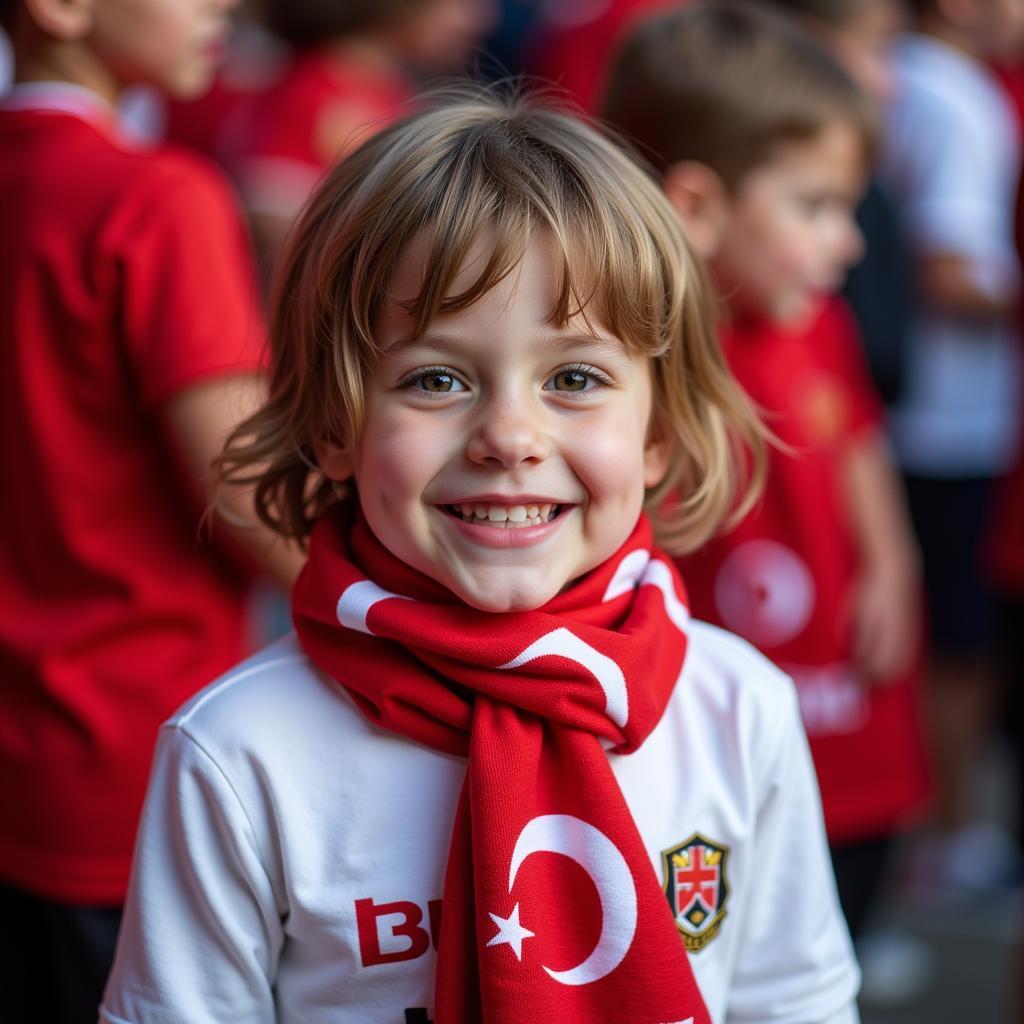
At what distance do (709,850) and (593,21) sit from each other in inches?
117

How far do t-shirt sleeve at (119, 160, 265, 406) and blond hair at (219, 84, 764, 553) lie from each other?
0.28 metres

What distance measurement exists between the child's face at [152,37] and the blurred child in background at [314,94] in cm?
126

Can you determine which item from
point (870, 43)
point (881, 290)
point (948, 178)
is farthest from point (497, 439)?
point (948, 178)

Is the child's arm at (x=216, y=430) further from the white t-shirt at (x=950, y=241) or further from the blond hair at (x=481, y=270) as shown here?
the white t-shirt at (x=950, y=241)

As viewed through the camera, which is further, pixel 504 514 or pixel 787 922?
pixel 787 922

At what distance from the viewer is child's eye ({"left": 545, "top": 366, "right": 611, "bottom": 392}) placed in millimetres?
1361

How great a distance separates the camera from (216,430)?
5.93 ft

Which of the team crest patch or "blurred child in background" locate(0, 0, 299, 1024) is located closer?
the team crest patch

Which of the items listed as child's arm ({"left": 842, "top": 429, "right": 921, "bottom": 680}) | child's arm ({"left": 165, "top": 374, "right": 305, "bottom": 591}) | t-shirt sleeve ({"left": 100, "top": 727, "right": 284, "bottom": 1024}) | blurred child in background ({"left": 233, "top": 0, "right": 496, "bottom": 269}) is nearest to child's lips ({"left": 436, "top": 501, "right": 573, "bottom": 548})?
t-shirt sleeve ({"left": 100, "top": 727, "right": 284, "bottom": 1024})

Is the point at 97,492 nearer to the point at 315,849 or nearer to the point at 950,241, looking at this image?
the point at 315,849

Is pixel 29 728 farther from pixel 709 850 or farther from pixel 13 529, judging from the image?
pixel 709 850

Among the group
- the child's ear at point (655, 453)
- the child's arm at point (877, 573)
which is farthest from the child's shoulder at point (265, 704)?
the child's arm at point (877, 573)

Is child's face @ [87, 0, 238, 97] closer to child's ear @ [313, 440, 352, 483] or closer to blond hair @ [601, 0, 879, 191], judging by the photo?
blond hair @ [601, 0, 879, 191]

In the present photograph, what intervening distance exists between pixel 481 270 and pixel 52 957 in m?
1.19
